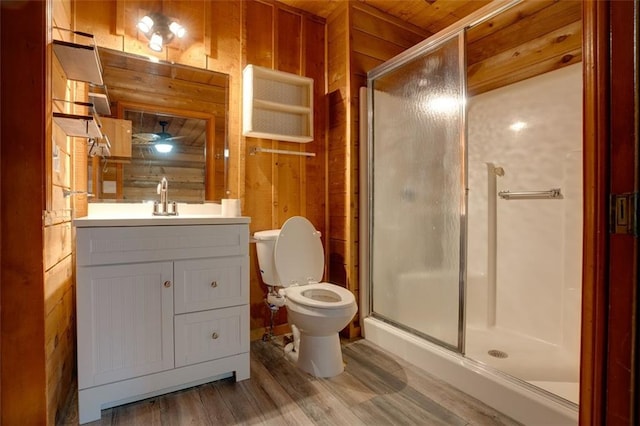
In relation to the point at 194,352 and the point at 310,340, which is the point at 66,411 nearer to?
the point at 194,352

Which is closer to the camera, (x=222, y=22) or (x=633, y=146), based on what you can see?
(x=633, y=146)

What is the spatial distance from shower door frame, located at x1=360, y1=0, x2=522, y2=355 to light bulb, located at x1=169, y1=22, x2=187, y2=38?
131 cm

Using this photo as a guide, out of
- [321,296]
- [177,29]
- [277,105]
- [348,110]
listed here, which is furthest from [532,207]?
[177,29]

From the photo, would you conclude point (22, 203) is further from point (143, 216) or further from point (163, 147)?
point (163, 147)

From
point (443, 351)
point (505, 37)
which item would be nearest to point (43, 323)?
point (443, 351)

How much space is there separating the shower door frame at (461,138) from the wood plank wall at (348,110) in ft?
0.21

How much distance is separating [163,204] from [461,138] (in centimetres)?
177

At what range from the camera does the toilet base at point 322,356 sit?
188cm

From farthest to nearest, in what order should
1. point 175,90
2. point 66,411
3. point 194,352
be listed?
point 175,90 < point 194,352 < point 66,411

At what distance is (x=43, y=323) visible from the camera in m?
1.14

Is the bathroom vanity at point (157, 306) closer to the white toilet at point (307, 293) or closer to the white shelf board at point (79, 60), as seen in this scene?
the white toilet at point (307, 293)

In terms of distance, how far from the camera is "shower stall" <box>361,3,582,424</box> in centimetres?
183

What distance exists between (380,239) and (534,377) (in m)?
1.18

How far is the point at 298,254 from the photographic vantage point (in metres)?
2.18
